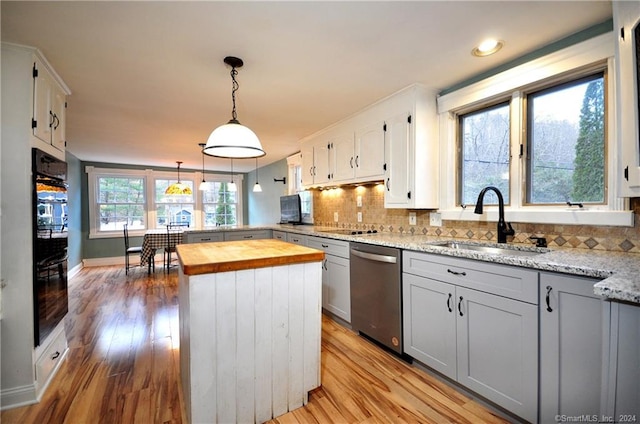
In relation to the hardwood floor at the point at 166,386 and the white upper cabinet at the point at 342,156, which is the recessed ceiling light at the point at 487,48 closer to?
the white upper cabinet at the point at 342,156

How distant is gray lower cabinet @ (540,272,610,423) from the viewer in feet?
4.16

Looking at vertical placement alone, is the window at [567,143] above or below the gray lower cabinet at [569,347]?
above

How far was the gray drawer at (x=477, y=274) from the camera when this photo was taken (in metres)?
1.47

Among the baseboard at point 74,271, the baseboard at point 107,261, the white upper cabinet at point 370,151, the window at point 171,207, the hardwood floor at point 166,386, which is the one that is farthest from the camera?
the window at point 171,207

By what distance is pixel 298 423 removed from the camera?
1.59 meters

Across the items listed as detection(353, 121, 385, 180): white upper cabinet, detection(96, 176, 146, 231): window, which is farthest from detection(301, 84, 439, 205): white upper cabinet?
detection(96, 176, 146, 231): window

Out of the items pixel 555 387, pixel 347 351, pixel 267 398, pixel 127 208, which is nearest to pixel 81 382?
pixel 267 398

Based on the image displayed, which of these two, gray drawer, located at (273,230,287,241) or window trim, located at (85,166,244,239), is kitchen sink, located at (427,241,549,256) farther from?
window trim, located at (85,166,244,239)

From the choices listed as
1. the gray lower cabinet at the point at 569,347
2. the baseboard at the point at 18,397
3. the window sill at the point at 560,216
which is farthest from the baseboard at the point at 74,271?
the gray lower cabinet at the point at 569,347

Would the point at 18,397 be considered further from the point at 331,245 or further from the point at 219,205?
the point at 219,205

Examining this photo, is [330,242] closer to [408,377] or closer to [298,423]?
[408,377]

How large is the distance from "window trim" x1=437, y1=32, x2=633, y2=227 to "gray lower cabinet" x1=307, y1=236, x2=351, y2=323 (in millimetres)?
1038

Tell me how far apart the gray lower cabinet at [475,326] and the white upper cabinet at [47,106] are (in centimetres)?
278

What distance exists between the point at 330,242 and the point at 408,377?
143cm
